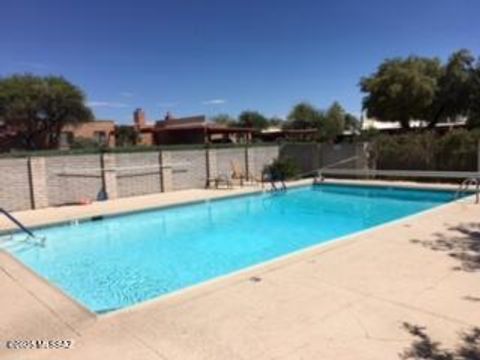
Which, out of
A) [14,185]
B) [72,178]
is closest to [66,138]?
[72,178]

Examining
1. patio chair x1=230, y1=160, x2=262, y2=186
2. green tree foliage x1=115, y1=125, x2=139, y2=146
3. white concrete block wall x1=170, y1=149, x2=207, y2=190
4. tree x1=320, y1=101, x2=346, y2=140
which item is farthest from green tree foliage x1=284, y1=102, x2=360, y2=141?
white concrete block wall x1=170, y1=149, x2=207, y2=190

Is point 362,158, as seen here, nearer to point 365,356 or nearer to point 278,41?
point 278,41

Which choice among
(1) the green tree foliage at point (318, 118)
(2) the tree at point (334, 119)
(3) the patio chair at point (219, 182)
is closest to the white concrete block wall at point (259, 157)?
(3) the patio chair at point (219, 182)

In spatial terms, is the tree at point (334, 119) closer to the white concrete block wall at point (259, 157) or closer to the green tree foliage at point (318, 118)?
the green tree foliage at point (318, 118)

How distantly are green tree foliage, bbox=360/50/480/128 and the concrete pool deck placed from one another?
24356mm

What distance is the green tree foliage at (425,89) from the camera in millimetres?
28219

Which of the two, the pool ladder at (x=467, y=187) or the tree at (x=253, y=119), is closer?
the pool ladder at (x=467, y=187)

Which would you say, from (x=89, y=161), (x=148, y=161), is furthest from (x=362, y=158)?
(x=89, y=161)

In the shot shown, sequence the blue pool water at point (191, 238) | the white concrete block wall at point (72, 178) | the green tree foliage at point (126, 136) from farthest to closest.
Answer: the green tree foliage at point (126, 136)
the white concrete block wall at point (72, 178)
the blue pool water at point (191, 238)

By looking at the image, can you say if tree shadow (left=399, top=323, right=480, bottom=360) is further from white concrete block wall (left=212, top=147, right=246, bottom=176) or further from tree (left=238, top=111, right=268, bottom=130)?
tree (left=238, top=111, right=268, bottom=130)

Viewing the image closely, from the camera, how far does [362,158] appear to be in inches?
710

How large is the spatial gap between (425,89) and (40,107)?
998 inches

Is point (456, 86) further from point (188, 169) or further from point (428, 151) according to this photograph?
point (188, 169)

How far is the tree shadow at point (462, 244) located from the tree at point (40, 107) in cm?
2746
